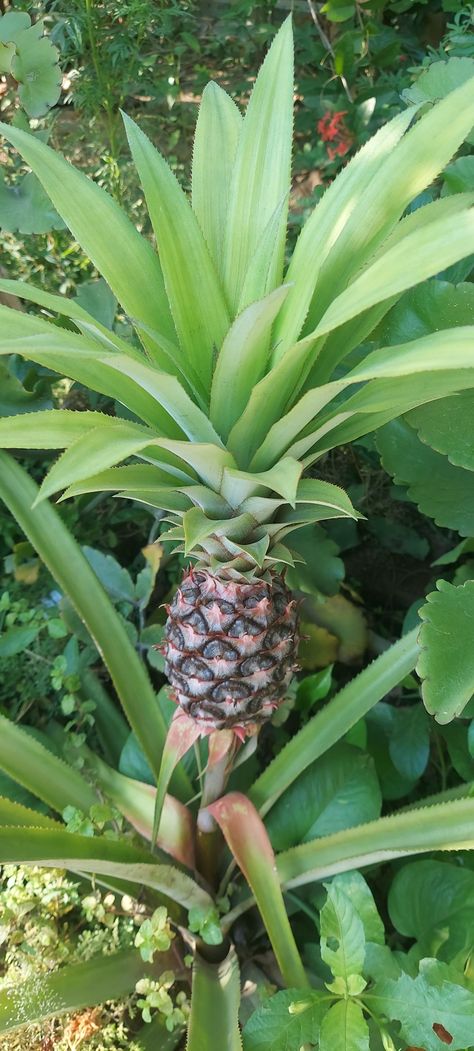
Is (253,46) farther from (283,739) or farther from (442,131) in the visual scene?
(283,739)

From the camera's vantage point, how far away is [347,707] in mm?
806

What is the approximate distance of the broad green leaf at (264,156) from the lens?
59 cm

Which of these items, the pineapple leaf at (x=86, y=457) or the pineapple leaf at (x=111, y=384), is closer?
the pineapple leaf at (x=86, y=457)

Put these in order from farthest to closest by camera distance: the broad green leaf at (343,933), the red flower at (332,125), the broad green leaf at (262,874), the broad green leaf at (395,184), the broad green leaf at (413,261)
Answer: the red flower at (332,125), the broad green leaf at (262,874), the broad green leaf at (343,933), the broad green leaf at (395,184), the broad green leaf at (413,261)

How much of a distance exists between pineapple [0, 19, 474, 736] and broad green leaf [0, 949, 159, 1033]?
1.09ft

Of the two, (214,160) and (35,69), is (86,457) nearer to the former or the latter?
(214,160)

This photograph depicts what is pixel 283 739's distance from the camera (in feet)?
3.45

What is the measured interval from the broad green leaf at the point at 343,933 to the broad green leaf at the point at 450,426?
1.47 feet

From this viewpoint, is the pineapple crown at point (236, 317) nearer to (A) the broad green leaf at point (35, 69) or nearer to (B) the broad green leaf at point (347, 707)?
(B) the broad green leaf at point (347, 707)

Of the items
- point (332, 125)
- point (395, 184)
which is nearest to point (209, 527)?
point (395, 184)

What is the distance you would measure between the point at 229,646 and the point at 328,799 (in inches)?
14.0

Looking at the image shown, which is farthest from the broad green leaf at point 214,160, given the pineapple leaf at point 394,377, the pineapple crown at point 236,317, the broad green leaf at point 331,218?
the pineapple leaf at point 394,377

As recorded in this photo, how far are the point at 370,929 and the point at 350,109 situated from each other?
4.64 feet

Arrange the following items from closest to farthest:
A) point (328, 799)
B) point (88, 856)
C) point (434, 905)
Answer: point (88, 856)
point (434, 905)
point (328, 799)
